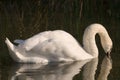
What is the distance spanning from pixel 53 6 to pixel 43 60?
7.67 metres

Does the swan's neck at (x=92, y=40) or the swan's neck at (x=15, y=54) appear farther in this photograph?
the swan's neck at (x=92, y=40)

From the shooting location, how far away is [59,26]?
1683cm

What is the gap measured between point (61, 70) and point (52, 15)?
691 centimetres

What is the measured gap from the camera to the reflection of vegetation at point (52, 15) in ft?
53.2

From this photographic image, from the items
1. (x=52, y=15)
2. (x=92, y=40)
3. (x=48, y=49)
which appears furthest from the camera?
(x=52, y=15)

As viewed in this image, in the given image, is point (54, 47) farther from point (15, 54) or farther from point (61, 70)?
point (15, 54)

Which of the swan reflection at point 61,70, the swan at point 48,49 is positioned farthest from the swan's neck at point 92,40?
the swan reflection at point 61,70

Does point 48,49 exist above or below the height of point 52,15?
above

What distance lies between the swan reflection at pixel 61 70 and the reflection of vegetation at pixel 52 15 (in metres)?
2.33

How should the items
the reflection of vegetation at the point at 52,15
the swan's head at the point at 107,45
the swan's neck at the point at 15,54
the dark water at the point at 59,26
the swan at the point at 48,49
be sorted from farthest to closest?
the reflection of vegetation at the point at 52,15 < the swan's head at the point at 107,45 < the swan at the point at 48,49 < the swan's neck at the point at 15,54 < the dark water at the point at 59,26

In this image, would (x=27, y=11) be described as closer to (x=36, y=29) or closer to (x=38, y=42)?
(x=36, y=29)

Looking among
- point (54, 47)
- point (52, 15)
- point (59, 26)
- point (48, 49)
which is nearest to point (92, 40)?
point (54, 47)

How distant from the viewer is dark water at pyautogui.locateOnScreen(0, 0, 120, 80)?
11.8m

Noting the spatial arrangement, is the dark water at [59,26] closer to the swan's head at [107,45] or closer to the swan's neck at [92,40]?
the swan's head at [107,45]
